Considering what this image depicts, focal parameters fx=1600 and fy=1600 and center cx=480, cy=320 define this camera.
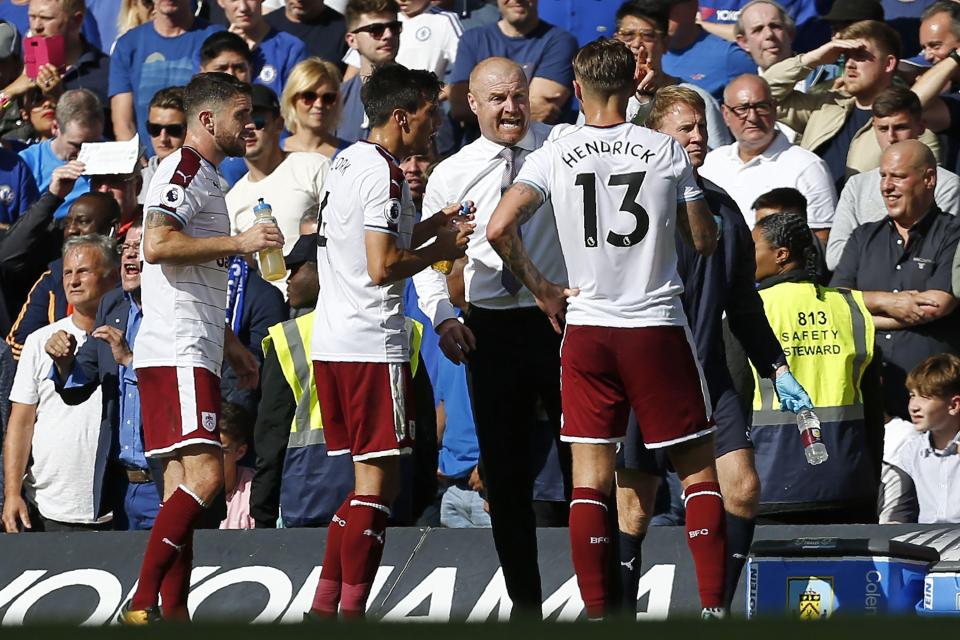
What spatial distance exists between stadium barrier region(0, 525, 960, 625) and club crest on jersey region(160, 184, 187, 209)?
1891 millimetres

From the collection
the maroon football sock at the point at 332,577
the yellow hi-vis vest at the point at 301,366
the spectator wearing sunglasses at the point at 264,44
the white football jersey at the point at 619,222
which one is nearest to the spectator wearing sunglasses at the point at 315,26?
the spectator wearing sunglasses at the point at 264,44

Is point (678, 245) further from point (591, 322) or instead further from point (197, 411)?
point (197, 411)

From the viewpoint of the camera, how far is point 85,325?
9.15 m

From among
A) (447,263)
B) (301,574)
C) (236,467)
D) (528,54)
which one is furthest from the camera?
(528,54)

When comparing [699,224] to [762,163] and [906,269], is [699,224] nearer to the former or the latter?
[906,269]

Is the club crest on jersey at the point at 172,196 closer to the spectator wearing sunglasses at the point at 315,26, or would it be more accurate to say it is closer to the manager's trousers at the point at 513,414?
the manager's trousers at the point at 513,414

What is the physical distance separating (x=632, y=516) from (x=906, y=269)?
9.39 feet

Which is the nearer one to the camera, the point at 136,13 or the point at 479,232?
the point at 479,232

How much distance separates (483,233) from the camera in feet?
21.7

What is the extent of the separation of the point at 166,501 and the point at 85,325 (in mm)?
3079

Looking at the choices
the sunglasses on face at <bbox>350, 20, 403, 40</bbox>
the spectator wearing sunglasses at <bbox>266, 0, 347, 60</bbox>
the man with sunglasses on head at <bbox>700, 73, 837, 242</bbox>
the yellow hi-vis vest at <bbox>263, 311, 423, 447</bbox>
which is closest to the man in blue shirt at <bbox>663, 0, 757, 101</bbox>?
the man with sunglasses on head at <bbox>700, 73, 837, 242</bbox>

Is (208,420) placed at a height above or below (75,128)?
below

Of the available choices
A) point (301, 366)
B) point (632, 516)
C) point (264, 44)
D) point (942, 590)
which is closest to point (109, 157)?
point (264, 44)

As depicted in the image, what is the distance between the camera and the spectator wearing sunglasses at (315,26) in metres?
11.8
